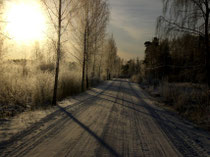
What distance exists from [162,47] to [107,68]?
30390mm

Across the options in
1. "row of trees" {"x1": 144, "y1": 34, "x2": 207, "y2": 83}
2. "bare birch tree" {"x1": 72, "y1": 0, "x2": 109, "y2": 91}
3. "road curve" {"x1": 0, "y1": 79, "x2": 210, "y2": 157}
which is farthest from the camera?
"bare birch tree" {"x1": 72, "y1": 0, "x2": 109, "y2": 91}

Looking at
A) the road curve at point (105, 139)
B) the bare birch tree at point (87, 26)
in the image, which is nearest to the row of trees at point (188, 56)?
the road curve at point (105, 139)

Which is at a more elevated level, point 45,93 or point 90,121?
point 45,93

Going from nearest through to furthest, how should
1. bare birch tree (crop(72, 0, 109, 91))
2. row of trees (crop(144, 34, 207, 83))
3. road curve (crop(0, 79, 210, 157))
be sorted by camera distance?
1. road curve (crop(0, 79, 210, 157))
2. row of trees (crop(144, 34, 207, 83))
3. bare birch tree (crop(72, 0, 109, 91))

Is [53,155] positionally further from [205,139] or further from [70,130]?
[205,139]

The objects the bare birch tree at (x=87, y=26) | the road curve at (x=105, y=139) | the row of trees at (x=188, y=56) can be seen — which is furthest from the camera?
the bare birch tree at (x=87, y=26)

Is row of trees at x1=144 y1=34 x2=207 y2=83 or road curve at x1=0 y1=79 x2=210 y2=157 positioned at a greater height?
row of trees at x1=144 y1=34 x2=207 y2=83

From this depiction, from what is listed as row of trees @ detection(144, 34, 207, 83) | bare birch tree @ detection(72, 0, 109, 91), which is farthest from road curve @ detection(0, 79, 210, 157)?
bare birch tree @ detection(72, 0, 109, 91)

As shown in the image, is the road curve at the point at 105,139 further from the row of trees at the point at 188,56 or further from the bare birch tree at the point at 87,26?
the bare birch tree at the point at 87,26

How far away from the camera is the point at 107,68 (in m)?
35.9

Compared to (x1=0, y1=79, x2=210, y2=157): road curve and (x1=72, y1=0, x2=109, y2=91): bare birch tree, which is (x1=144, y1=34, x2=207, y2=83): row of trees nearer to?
(x1=0, y1=79, x2=210, y2=157): road curve

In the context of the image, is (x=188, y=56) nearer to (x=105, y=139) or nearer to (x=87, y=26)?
(x=105, y=139)

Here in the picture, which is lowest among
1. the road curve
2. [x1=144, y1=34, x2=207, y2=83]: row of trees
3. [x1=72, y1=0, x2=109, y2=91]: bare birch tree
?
the road curve

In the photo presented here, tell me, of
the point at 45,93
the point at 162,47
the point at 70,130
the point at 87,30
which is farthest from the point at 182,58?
the point at 87,30
